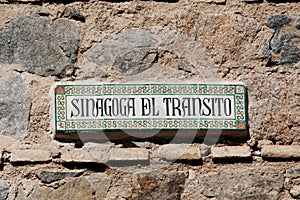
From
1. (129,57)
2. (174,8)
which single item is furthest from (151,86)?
(174,8)

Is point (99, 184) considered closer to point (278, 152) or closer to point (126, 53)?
point (126, 53)

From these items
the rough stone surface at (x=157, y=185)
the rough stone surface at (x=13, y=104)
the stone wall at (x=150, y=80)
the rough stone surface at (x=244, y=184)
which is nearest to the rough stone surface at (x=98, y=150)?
the stone wall at (x=150, y=80)

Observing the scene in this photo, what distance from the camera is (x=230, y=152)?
2285 mm

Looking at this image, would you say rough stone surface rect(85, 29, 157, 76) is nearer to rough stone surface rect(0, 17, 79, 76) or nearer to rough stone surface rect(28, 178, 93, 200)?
rough stone surface rect(0, 17, 79, 76)

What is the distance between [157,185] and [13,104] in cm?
54

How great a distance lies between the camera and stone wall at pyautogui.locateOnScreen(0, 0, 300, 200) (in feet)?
7.34

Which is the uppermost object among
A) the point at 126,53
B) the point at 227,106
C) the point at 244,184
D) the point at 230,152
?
the point at 126,53

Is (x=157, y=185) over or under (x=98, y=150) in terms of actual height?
under

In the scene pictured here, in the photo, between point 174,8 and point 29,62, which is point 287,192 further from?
point 29,62

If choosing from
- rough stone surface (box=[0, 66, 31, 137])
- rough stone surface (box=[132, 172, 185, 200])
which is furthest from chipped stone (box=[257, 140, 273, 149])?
rough stone surface (box=[0, 66, 31, 137])

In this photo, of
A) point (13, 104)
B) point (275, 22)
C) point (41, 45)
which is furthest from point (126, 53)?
point (275, 22)

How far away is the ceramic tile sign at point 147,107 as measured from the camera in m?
2.24

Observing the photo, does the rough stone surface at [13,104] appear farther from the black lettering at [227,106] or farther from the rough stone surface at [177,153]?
the black lettering at [227,106]

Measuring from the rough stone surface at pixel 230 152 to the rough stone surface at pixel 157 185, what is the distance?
0.13 meters
